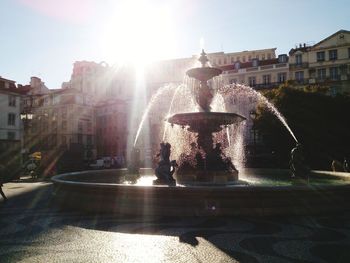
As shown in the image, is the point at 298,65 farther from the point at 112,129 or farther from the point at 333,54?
the point at 112,129

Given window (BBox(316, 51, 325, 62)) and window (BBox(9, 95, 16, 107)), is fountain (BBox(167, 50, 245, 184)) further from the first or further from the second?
window (BBox(9, 95, 16, 107))

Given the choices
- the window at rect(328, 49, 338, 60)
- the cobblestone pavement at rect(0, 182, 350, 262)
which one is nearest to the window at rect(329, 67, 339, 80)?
the window at rect(328, 49, 338, 60)

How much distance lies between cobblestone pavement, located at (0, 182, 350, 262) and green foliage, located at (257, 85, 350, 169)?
26.8 m

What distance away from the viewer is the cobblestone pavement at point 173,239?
5.43 metres

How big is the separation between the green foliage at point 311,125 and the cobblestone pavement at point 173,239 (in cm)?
2682

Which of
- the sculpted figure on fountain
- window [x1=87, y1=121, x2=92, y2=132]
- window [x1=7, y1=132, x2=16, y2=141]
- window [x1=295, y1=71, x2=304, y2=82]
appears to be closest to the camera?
the sculpted figure on fountain

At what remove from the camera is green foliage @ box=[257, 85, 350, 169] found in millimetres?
33344

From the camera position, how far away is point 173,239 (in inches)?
253

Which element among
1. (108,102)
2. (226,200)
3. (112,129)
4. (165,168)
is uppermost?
(108,102)

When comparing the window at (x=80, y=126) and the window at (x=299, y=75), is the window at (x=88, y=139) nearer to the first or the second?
the window at (x=80, y=126)

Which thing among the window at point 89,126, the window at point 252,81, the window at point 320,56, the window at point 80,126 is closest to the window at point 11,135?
the window at point 80,126

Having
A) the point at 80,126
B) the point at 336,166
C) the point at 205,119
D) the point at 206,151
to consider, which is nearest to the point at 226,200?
the point at 205,119

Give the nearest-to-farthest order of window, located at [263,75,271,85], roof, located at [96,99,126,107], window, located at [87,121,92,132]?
window, located at [263,75,271,85] → roof, located at [96,99,126,107] → window, located at [87,121,92,132]

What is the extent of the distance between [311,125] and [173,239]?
3087 cm
